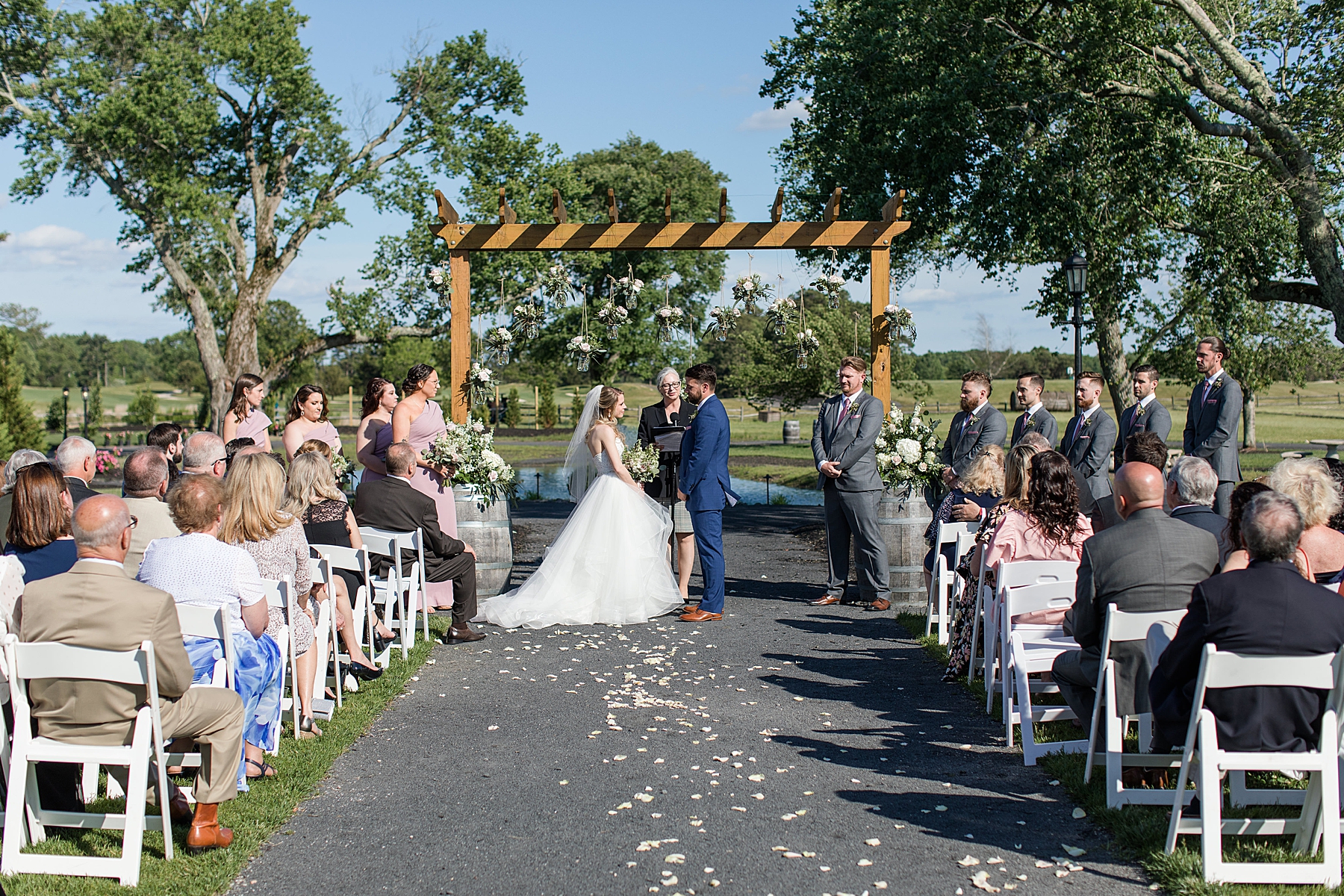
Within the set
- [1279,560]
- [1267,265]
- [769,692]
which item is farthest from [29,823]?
[1267,265]

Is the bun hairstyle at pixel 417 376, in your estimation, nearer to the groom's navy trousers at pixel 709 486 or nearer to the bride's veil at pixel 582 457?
the bride's veil at pixel 582 457

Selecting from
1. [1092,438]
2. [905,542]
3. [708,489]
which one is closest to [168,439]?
[708,489]

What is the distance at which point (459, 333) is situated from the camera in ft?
34.1

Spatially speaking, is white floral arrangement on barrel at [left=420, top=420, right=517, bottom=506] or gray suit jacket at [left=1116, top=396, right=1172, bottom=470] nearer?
white floral arrangement on barrel at [left=420, top=420, right=517, bottom=506]

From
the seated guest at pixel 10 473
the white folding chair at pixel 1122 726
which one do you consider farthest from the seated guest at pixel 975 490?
the seated guest at pixel 10 473

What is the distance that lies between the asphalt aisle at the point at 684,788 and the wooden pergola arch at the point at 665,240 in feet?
Result: 12.3

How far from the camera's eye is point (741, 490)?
2427 centimetres

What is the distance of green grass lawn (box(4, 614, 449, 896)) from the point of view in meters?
3.81

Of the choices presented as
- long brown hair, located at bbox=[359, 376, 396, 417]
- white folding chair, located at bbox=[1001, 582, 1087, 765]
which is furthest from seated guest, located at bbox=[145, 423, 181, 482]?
white folding chair, located at bbox=[1001, 582, 1087, 765]

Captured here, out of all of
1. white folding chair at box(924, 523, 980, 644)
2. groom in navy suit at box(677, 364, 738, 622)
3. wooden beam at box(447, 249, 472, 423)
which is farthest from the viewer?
wooden beam at box(447, 249, 472, 423)

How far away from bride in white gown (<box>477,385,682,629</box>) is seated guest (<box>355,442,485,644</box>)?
0.71m

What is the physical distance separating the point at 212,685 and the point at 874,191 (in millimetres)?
11872

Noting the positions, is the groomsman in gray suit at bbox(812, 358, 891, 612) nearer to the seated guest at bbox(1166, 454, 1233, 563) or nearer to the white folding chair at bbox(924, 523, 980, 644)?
the white folding chair at bbox(924, 523, 980, 644)

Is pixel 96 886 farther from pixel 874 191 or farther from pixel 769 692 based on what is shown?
pixel 874 191
